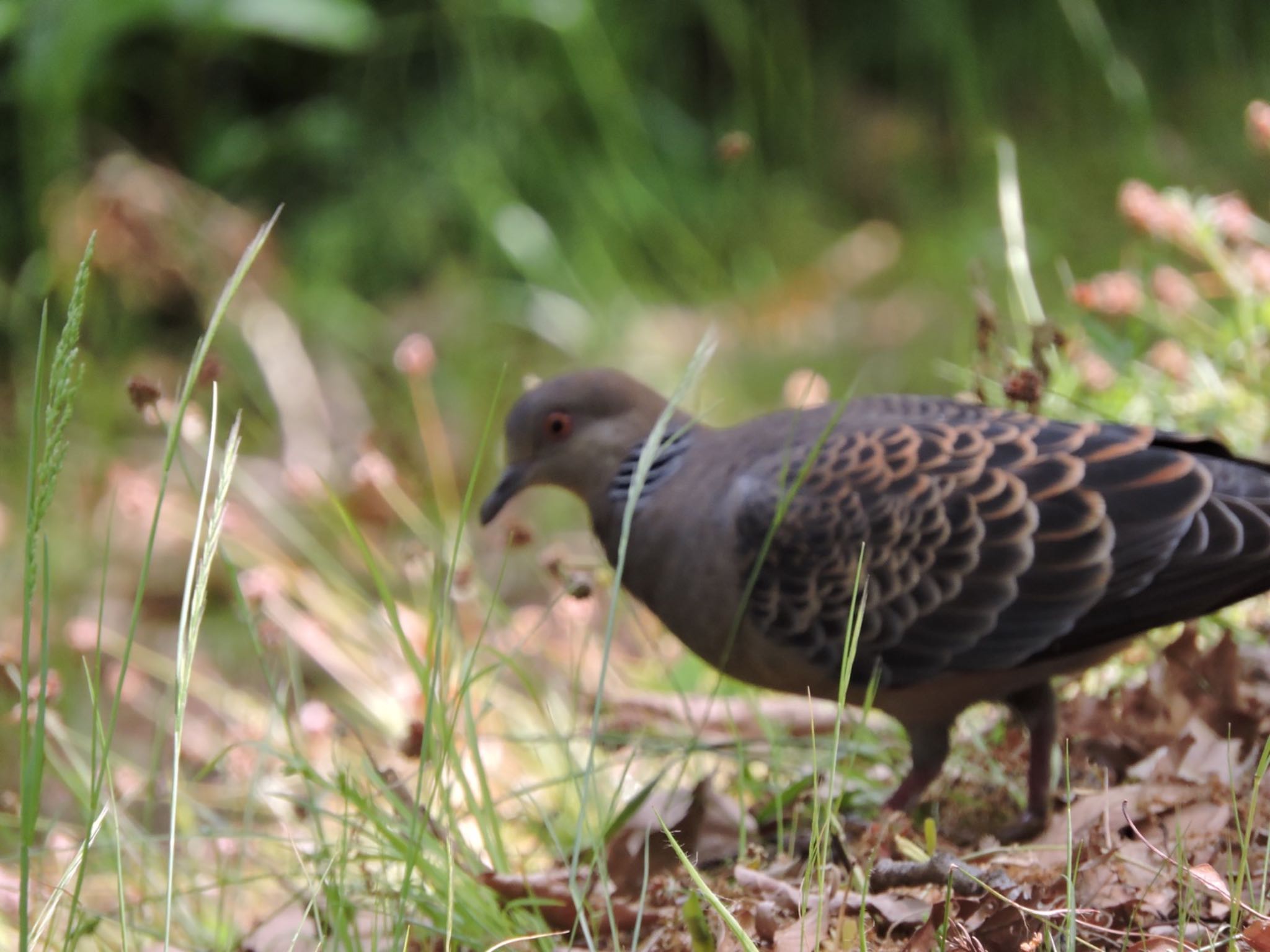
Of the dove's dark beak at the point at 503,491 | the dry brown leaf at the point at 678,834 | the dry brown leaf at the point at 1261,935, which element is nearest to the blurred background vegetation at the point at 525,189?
the dove's dark beak at the point at 503,491

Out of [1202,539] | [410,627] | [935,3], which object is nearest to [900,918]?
[1202,539]

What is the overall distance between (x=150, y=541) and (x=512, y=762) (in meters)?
1.89

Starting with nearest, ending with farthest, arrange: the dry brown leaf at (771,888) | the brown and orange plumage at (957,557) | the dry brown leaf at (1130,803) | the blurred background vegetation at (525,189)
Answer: the dry brown leaf at (771,888)
the dry brown leaf at (1130,803)
the brown and orange plumage at (957,557)
the blurred background vegetation at (525,189)

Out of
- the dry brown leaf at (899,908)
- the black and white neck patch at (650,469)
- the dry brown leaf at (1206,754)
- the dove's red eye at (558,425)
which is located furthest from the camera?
the dove's red eye at (558,425)

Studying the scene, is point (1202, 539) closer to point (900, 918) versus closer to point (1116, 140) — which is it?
point (900, 918)

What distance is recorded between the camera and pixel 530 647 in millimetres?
4098

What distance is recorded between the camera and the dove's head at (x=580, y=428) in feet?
9.56

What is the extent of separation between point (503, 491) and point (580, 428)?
210 mm

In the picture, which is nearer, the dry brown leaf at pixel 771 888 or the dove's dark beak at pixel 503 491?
the dry brown leaf at pixel 771 888

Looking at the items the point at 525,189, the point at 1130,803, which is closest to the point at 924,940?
the point at 1130,803

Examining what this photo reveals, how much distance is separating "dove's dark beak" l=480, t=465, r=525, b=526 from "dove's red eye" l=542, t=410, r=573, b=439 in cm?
11

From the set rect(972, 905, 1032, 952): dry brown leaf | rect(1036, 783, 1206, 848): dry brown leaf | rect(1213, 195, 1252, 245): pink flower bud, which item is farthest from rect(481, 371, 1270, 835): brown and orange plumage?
rect(1213, 195, 1252, 245): pink flower bud

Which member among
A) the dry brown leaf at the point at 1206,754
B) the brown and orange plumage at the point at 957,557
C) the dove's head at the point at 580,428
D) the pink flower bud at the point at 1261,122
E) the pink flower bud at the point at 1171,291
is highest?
the pink flower bud at the point at 1261,122

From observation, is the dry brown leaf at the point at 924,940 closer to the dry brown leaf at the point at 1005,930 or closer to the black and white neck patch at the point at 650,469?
the dry brown leaf at the point at 1005,930
